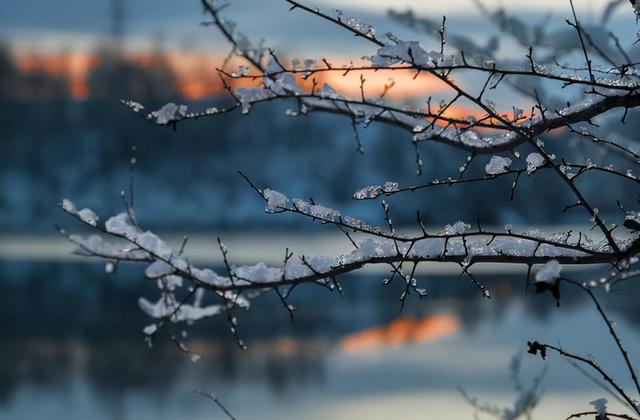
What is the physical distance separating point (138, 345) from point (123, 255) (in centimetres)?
1088

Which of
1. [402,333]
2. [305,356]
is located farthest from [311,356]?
[402,333]

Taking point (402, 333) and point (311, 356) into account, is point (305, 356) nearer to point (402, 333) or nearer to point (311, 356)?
point (311, 356)

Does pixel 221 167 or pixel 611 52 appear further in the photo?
pixel 221 167

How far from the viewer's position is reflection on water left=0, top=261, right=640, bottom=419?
33.6ft

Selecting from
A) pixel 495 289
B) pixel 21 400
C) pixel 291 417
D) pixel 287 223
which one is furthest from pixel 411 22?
pixel 287 223

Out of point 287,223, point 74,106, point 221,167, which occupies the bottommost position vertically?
point 287,223

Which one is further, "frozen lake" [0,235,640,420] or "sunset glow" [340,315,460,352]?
"sunset glow" [340,315,460,352]

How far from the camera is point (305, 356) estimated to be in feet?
40.7

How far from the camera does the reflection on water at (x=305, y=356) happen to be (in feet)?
33.6

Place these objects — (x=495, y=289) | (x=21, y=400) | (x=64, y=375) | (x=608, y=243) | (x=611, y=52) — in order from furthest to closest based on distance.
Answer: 1. (x=495, y=289)
2. (x=64, y=375)
3. (x=21, y=400)
4. (x=611, y=52)
5. (x=608, y=243)

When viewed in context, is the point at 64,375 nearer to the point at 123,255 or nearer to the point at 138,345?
the point at 138,345

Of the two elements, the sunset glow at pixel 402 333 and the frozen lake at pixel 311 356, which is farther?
the sunset glow at pixel 402 333

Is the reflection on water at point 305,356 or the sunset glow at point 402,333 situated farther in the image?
the sunset glow at point 402,333

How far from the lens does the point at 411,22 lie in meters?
4.41
